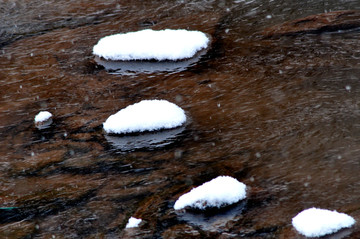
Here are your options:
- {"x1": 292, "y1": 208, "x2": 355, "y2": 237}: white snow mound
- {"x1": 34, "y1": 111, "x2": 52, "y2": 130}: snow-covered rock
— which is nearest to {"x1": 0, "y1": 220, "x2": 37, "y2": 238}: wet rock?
{"x1": 34, "y1": 111, "x2": 52, "y2": 130}: snow-covered rock

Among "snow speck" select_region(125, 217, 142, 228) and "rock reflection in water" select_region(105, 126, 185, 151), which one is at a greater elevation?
"rock reflection in water" select_region(105, 126, 185, 151)

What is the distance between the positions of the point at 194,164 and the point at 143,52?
2.46 m

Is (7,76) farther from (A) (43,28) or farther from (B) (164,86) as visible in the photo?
(B) (164,86)

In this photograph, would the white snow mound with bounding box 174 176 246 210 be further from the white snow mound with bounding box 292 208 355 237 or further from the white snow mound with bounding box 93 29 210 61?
the white snow mound with bounding box 93 29 210 61

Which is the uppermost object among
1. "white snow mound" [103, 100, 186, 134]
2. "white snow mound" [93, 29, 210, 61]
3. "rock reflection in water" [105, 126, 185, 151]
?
"white snow mound" [93, 29, 210, 61]

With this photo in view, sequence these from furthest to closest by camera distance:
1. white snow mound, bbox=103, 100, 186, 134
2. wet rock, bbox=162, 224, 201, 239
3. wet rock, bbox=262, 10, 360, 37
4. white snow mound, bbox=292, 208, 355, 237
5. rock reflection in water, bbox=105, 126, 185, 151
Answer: wet rock, bbox=262, 10, 360, 37
white snow mound, bbox=103, 100, 186, 134
rock reflection in water, bbox=105, 126, 185, 151
wet rock, bbox=162, 224, 201, 239
white snow mound, bbox=292, 208, 355, 237

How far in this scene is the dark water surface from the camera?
3.23 metres

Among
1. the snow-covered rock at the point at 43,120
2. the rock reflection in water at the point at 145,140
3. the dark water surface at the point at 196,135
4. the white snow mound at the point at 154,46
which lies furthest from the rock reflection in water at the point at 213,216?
the white snow mound at the point at 154,46

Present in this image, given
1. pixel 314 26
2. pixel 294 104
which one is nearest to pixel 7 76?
pixel 294 104

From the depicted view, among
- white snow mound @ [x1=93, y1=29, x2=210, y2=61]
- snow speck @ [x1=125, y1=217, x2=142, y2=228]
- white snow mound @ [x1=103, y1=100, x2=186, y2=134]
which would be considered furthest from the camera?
white snow mound @ [x1=93, y1=29, x2=210, y2=61]

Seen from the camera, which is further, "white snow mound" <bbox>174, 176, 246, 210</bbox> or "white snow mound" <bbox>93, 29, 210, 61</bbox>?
"white snow mound" <bbox>93, 29, 210, 61</bbox>

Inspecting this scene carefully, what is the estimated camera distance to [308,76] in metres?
4.97

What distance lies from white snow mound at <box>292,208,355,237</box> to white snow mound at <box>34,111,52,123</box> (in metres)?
2.89

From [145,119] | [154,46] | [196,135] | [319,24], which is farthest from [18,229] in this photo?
[319,24]
